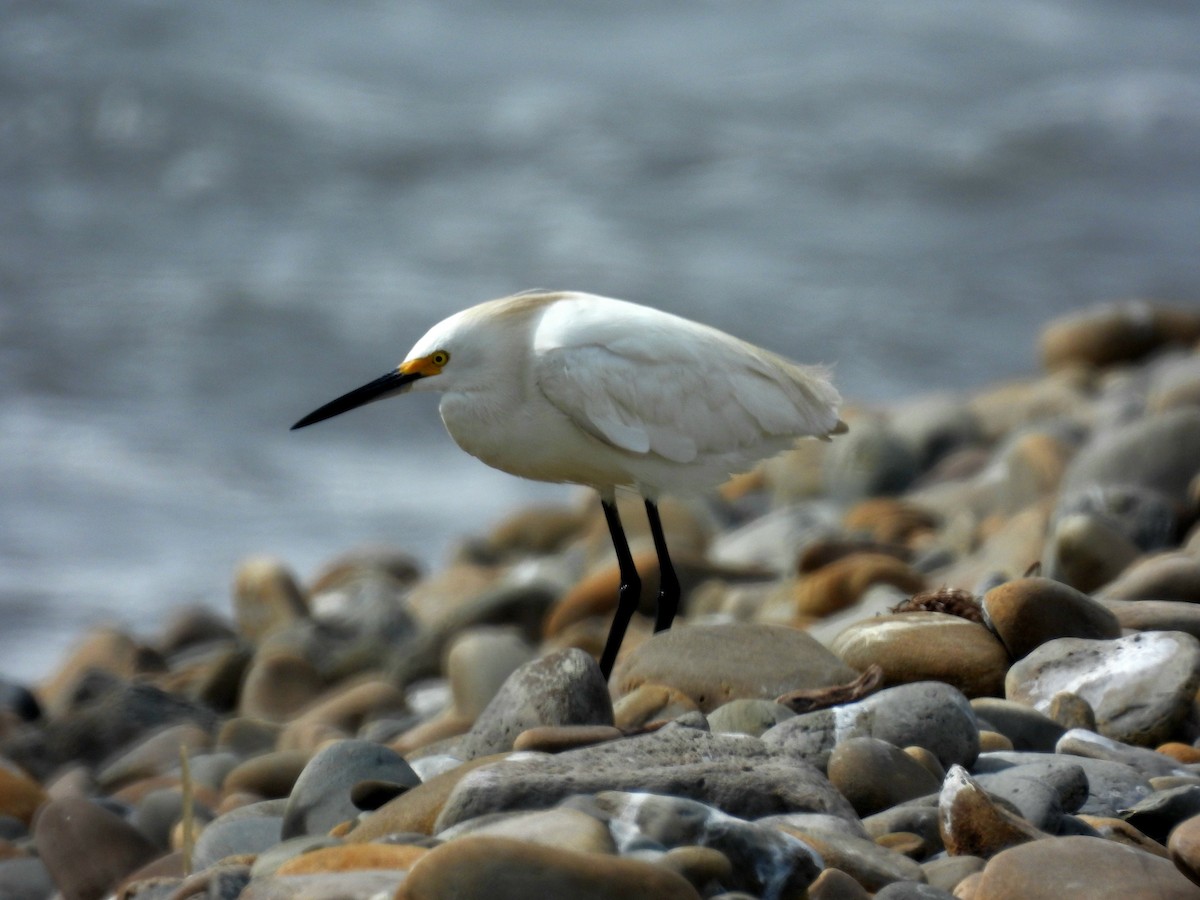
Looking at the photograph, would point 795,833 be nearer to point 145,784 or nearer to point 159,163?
point 145,784

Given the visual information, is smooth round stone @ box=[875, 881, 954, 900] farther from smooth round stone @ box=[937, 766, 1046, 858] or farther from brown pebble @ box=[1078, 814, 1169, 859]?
brown pebble @ box=[1078, 814, 1169, 859]

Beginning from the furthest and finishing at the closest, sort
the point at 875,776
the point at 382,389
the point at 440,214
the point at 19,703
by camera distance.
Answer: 1. the point at 440,214
2. the point at 19,703
3. the point at 382,389
4. the point at 875,776

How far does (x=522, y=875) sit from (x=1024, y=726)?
5.84 ft

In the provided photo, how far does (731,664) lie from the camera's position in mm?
4184

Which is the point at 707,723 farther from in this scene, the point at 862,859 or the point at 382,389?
the point at 382,389

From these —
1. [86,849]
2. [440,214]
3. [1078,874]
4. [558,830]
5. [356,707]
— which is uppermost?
[440,214]

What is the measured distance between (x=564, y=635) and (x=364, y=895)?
172 inches

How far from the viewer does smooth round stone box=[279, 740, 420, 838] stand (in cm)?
359

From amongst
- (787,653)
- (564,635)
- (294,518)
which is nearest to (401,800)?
(787,653)

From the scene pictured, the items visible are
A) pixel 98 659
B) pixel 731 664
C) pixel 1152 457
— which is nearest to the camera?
pixel 731 664

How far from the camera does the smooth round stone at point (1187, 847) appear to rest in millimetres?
2795

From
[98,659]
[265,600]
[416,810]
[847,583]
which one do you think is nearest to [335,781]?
[416,810]

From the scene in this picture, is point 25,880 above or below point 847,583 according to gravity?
below

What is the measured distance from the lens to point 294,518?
11.3 meters
